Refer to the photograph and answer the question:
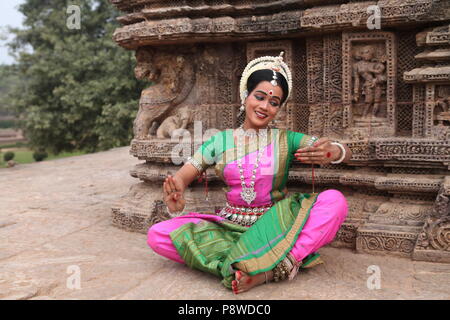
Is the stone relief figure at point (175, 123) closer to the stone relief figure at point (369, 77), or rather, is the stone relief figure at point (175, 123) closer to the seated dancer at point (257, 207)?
the seated dancer at point (257, 207)

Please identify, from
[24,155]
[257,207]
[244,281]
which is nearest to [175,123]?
[257,207]

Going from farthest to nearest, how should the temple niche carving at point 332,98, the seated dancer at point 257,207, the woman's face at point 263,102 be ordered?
the temple niche carving at point 332,98 → the woman's face at point 263,102 → the seated dancer at point 257,207

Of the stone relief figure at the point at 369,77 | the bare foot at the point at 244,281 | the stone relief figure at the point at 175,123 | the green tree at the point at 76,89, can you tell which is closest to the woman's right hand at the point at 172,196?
the bare foot at the point at 244,281

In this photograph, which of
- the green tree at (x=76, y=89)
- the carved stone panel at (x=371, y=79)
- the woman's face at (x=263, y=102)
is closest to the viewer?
the woman's face at (x=263, y=102)

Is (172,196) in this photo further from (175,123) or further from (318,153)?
(175,123)

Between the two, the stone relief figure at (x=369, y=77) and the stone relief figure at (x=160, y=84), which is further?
the stone relief figure at (x=160, y=84)

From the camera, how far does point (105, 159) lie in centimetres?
858

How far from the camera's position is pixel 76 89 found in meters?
13.5

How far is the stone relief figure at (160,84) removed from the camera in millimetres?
4230

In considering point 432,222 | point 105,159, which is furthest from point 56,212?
point 105,159

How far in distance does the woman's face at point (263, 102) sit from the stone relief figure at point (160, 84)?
1.39 meters

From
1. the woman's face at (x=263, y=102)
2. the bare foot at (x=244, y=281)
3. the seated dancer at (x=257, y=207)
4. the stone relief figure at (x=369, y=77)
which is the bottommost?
the bare foot at (x=244, y=281)

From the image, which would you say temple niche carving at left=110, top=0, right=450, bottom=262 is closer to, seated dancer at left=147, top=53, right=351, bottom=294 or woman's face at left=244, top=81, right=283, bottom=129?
seated dancer at left=147, top=53, right=351, bottom=294

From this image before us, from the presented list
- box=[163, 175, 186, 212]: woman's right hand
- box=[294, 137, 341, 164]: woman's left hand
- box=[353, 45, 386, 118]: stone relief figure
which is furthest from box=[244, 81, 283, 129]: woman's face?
box=[353, 45, 386, 118]: stone relief figure
